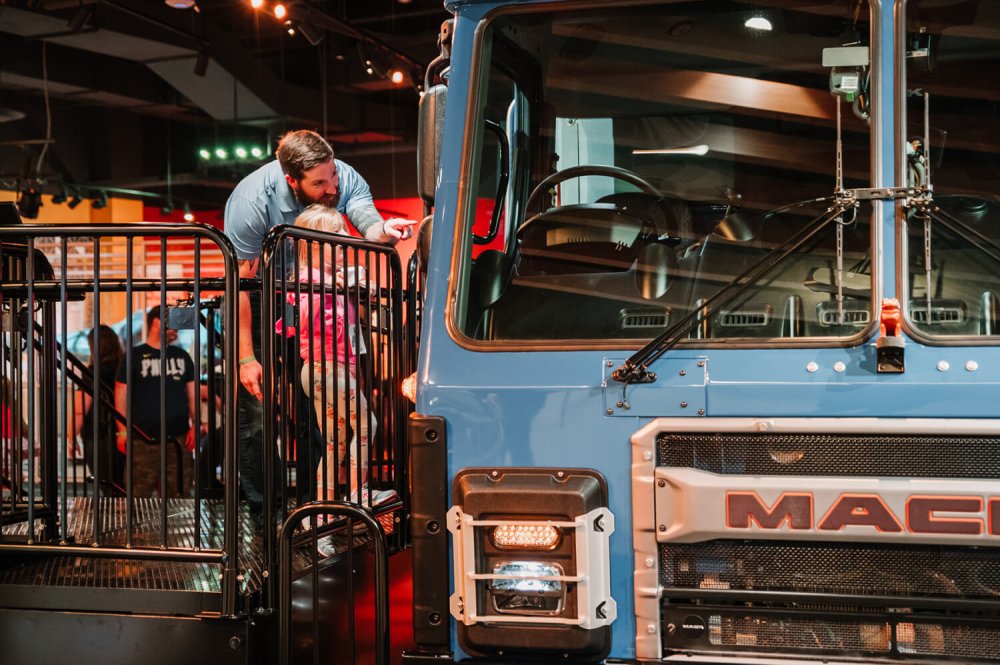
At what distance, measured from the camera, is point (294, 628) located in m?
3.26

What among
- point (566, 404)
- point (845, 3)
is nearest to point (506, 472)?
point (566, 404)

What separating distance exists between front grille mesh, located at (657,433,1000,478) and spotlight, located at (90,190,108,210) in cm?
1180

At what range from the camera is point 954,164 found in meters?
2.56

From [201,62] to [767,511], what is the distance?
11.2 metres

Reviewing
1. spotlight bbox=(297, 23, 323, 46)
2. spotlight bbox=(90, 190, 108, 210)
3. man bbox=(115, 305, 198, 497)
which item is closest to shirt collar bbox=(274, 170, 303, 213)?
man bbox=(115, 305, 198, 497)

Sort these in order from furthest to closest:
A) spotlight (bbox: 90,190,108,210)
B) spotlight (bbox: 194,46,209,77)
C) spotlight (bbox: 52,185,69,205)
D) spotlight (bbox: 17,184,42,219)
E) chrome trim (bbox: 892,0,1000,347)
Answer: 1. spotlight (bbox: 90,190,108,210)
2. spotlight (bbox: 52,185,69,205)
3. spotlight (bbox: 17,184,42,219)
4. spotlight (bbox: 194,46,209,77)
5. chrome trim (bbox: 892,0,1000,347)

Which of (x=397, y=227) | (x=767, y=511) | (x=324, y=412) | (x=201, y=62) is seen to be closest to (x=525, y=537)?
(x=767, y=511)

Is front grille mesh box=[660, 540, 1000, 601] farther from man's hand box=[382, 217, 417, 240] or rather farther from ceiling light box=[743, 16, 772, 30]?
man's hand box=[382, 217, 417, 240]

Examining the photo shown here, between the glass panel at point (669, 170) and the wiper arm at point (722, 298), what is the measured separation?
0.10 feet

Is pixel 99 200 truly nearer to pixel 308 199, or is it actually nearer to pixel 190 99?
pixel 190 99

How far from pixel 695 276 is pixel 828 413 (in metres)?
0.47

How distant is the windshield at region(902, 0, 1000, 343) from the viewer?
96.2 inches

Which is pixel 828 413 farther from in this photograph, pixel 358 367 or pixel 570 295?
pixel 358 367

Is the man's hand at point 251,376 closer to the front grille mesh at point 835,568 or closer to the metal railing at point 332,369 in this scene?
the metal railing at point 332,369
